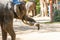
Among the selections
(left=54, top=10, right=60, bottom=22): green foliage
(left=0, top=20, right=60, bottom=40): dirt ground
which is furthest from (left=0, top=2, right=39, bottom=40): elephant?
(left=54, top=10, right=60, bottom=22): green foliage

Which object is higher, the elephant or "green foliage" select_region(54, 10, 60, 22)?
the elephant

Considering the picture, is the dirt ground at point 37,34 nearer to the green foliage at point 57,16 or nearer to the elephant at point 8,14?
the elephant at point 8,14

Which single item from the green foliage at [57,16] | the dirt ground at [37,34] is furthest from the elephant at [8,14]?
the green foliage at [57,16]

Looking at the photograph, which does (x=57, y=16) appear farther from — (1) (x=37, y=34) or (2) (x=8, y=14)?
(2) (x=8, y=14)

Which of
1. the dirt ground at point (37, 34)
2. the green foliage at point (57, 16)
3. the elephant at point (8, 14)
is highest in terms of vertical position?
the elephant at point (8, 14)

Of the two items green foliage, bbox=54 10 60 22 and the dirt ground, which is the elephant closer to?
the dirt ground

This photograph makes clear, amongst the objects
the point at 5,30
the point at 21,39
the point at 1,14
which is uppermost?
the point at 1,14

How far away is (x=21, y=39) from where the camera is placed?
827 cm

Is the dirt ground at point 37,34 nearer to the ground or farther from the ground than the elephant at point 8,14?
nearer to the ground

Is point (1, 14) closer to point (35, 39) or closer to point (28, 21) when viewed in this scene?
point (28, 21)

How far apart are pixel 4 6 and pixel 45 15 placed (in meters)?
19.2

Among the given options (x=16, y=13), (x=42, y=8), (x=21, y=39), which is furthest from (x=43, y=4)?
(x=16, y=13)

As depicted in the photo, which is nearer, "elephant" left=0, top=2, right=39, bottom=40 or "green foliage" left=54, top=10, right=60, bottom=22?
"elephant" left=0, top=2, right=39, bottom=40

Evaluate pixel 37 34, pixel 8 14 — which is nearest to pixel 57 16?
pixel 37 34
